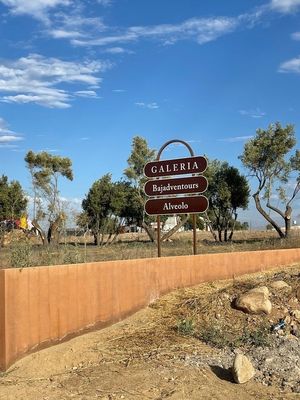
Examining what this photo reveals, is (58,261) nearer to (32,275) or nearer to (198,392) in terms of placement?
(32,275)

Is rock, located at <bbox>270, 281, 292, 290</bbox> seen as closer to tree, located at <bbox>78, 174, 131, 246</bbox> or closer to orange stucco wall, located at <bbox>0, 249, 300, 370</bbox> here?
orange stucco wall, located at <bbox>0, 249, 300, 370</bbox>

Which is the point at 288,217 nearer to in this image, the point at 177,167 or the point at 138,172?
the point at 138,172

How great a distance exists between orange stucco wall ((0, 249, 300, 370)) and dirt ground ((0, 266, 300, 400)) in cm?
20

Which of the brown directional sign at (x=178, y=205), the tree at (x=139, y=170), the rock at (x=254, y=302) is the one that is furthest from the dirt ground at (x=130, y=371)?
the tree at (x=139, y=170)

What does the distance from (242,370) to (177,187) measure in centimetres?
822

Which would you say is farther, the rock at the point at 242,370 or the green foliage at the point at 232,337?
the green foliage at the point at 232,337

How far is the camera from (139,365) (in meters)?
6.56

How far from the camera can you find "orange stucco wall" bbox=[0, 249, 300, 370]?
6.71m

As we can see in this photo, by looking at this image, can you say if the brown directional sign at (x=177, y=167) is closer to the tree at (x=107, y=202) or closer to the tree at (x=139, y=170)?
the tree at (x=139, y=170)

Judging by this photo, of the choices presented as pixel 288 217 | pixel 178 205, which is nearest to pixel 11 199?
pixel 288 217

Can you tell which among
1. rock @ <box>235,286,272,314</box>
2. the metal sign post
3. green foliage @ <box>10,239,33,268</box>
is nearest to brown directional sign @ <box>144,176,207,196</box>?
the metal sign post

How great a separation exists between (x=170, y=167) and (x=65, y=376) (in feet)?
26.4

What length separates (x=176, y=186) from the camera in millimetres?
13945

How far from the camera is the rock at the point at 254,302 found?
835cm
